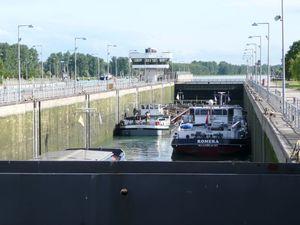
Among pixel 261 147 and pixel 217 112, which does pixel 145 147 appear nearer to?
pixel 217 112

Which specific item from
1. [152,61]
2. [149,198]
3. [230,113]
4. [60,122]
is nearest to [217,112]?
[230,113]

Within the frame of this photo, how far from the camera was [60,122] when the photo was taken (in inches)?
1983

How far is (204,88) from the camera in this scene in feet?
387

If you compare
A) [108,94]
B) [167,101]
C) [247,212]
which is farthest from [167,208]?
[167,101]

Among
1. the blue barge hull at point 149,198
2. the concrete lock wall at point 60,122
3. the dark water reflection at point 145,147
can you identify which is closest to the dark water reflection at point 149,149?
the dark water reflection at point 145,147

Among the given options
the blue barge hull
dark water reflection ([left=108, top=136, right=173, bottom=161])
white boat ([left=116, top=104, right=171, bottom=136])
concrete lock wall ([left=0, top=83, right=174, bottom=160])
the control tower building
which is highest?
the control tower building

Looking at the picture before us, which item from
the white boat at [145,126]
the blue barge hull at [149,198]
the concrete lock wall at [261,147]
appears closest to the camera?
the blue barge hull at [149,198]

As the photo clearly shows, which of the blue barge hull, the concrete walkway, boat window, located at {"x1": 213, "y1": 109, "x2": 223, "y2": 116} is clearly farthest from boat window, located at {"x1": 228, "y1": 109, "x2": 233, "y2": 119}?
the blue barge hull

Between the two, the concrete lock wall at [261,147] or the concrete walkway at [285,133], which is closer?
the concrete walkway at [285,133]

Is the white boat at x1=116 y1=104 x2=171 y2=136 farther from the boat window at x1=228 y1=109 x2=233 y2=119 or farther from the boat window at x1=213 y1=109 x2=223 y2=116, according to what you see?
the boat window at x1=213 y1=109 x2=223 y2=116

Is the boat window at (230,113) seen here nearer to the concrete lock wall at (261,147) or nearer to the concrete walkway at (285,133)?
the concrete lock wall at (261,147)

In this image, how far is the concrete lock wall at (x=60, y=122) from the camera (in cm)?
3778

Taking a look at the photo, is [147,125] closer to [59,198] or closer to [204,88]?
[204,88]

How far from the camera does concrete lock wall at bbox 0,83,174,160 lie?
37.8 m
